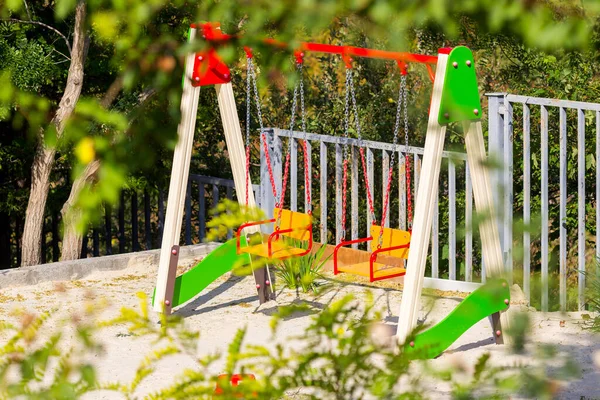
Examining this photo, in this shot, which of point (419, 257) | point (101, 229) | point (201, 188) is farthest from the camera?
point (101, 229)

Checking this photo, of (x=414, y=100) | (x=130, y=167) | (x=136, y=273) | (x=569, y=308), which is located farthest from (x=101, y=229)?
(x=130, y=167)

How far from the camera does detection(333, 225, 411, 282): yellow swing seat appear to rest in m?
5.05

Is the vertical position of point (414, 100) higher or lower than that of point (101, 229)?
higher

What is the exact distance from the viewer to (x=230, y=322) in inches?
226

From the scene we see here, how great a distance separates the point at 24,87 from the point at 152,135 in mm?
5220

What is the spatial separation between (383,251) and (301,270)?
150cm

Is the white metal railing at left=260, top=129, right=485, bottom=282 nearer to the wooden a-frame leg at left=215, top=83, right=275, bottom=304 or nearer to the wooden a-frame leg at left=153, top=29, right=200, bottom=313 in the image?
the wooden a-frame leg at left=215, top=83, right=275, bottom=304

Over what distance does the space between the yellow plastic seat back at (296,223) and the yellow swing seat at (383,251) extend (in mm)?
378

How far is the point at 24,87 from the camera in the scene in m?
6.80

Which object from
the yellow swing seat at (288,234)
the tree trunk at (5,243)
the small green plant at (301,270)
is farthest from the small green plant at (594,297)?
the tree trunk at (5,243)

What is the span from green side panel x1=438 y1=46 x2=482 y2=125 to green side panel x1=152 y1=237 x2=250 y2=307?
1744 mm

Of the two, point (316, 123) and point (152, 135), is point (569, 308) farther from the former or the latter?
point (152, 135)

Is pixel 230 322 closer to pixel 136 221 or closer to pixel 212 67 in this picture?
pixel 212 67

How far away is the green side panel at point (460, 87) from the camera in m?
4.59
